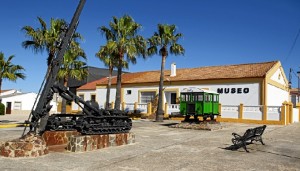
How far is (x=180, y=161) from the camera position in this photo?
8586 mm

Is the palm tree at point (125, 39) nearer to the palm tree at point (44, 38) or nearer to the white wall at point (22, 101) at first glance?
the palm tree at point (44, 38)

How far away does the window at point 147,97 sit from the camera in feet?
110

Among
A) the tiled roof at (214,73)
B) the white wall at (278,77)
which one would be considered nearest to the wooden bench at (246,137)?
the tiled roof at (214,73)

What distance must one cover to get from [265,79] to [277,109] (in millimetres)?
2885

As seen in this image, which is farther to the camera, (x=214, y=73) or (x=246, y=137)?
(x=214, y=73)

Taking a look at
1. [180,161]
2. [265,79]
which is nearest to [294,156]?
[180,161]

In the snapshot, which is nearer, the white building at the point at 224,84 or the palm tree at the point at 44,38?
the palm tree at the point at 44,38

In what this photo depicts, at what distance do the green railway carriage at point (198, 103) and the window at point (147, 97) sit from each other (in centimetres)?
1269

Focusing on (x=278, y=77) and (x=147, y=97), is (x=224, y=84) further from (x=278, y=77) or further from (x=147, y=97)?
(x=147, y=97)

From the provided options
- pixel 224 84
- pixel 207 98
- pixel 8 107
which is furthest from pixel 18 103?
pixel 207 98

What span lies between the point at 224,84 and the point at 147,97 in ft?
31.2

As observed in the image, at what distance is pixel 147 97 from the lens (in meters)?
34.1

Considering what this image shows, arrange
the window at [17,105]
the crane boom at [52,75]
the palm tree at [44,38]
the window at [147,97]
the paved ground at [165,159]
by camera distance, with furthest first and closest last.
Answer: the window at [17,105], the window at [147,97], the palm tree at [44,38], the crane boom at [52,75], the paved ground at [165,159]

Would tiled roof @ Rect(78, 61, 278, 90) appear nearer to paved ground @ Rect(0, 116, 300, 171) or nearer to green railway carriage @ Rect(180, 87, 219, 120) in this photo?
green railway carriage @ Rect(180, 87, 219, 120)
